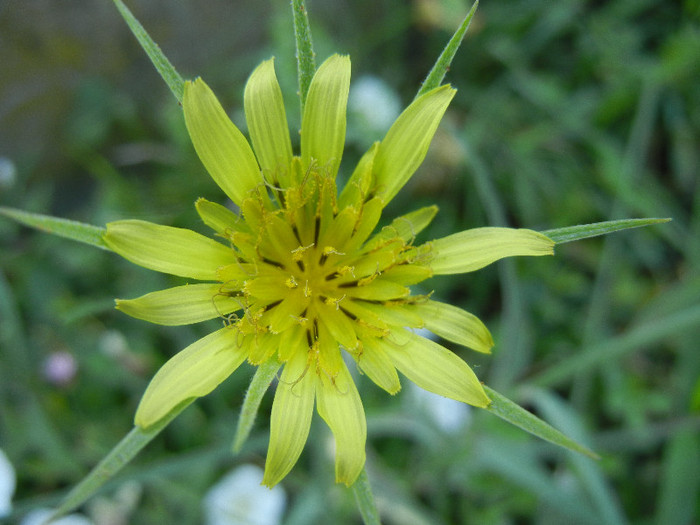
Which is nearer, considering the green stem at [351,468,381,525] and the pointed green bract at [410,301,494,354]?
the green stem at [351,468,381,525]

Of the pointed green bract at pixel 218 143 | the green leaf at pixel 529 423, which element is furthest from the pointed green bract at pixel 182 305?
the green leaf at pixel 529 423

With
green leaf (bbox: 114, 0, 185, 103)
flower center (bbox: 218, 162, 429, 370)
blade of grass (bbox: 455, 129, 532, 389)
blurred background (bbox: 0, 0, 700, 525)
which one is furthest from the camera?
blurred background (bbox: 0, 0, 700, 525)

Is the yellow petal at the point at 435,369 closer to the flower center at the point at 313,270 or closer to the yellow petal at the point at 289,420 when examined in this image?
the flower center at the point at 313,270

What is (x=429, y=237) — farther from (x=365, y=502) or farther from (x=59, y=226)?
(x=59, y=226)

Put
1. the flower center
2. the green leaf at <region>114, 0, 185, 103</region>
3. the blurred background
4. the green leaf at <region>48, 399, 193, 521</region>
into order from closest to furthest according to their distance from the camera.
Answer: the green leaf at <region>48, 399, 193, 521</region> < the green leaf at <region>114, 0, 185, 103</region> < the flower center < the blurred background

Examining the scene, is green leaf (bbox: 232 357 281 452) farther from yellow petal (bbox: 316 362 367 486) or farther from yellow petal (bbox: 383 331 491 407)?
yellow petal (bbox: 383 331 491 407)

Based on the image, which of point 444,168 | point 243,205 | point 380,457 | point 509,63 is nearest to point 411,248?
point 243,205

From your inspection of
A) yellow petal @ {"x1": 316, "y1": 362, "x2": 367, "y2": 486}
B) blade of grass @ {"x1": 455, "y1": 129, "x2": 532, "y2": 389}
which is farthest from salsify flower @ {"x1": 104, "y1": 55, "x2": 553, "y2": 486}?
blade of grass @ {"x1": 455, "y1": 129, "x2": 532, "y2": 389}

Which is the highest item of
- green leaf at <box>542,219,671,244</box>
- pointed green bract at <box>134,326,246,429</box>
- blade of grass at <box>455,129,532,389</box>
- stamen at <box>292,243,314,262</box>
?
blade of grass at <box>455,129,532,389</box>
